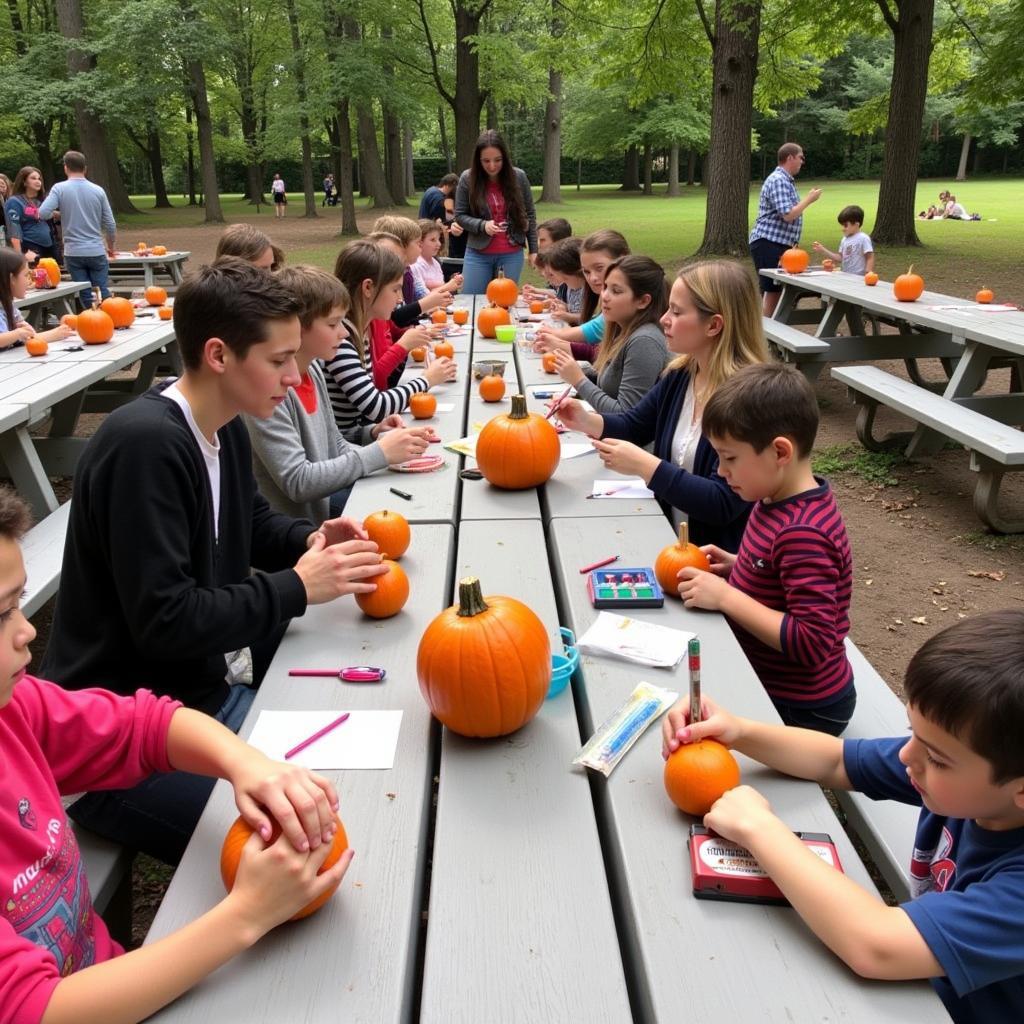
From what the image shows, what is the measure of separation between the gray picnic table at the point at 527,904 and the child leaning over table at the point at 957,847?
6cm

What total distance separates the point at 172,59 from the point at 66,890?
2717cm

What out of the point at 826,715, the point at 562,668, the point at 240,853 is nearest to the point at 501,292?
the point at 826,715

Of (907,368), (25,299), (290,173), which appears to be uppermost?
(290,173)

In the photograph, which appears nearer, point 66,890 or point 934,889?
point 66,890

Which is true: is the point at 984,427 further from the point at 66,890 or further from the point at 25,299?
the point at 25,299

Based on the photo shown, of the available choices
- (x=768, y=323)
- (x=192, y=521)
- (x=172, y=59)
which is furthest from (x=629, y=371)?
(x=172, y=59)

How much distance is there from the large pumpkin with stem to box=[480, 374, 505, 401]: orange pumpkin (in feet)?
8.92

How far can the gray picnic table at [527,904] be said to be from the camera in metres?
1.16

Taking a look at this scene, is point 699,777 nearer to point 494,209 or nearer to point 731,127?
point 494,209

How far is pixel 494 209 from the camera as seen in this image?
27.1 ft

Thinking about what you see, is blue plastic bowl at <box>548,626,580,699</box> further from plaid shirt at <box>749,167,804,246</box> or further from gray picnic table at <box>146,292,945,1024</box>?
plaid shirt at <box>749,167,804,246</box>

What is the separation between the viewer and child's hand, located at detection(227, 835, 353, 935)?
1213 mm

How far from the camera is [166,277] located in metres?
16.2

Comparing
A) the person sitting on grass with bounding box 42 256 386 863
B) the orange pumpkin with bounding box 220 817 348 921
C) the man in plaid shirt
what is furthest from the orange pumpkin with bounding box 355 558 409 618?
the man in plaid shirt
